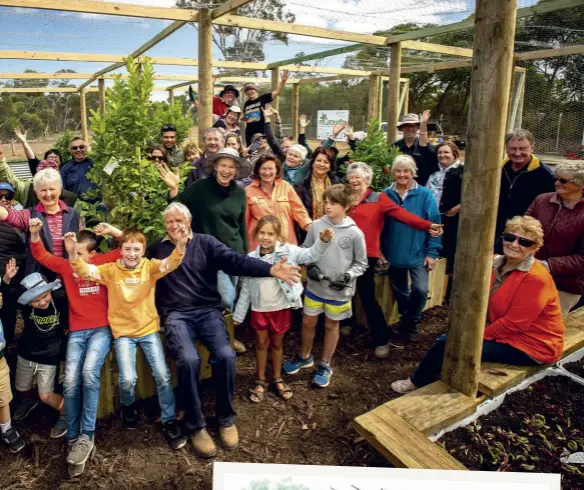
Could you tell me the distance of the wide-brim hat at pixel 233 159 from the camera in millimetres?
3939

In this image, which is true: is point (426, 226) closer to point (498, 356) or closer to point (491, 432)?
point (498, 356)

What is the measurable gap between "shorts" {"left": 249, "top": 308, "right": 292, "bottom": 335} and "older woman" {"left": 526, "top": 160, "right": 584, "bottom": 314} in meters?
2.22

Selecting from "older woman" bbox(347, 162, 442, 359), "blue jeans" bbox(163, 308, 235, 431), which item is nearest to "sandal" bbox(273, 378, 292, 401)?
"blue jeans" bbox(163, 308, 235, 431)

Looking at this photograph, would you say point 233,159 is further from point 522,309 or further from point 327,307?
point 522,309

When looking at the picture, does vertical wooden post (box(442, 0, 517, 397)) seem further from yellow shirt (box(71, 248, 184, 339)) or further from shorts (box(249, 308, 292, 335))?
yellow shirt (box(71, 248, 184, 339))

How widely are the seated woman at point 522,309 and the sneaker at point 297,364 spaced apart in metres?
1.12

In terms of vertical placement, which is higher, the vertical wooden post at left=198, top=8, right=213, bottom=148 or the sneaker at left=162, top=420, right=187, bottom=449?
the vertical wooden post at left=198, top=8, right=213, bottom=148

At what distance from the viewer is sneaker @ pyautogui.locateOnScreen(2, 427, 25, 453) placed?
306cm

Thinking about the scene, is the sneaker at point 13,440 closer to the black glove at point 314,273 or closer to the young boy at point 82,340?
the young boy at point 82,340

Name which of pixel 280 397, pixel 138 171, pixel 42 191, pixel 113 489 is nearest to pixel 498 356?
pixel 280 397

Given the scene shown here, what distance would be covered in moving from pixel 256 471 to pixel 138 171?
2841 millimetres

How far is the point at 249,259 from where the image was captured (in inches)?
135

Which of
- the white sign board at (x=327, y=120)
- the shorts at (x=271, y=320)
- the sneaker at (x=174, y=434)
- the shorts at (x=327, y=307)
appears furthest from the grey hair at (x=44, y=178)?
the white sign board at (x=327, y=120)

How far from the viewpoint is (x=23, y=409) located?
132 inches
